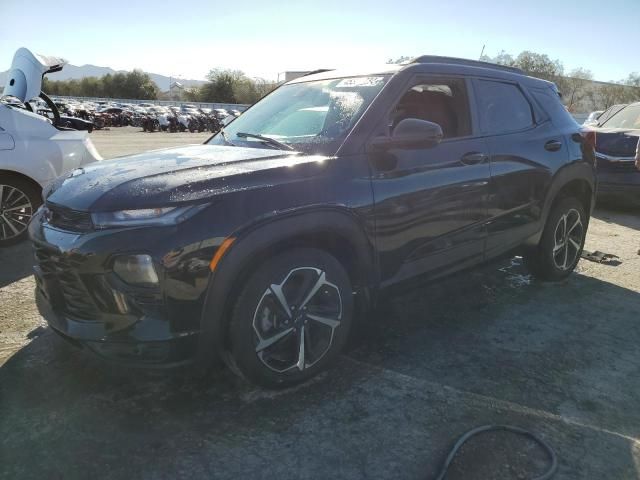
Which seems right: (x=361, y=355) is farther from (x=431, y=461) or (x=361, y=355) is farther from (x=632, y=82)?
(x=632, y=82)

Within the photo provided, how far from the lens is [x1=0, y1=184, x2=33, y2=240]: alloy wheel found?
5109mm

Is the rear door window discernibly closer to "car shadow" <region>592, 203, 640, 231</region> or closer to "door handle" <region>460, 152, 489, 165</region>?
"door handle" <region>460, 152, 489, 165</region>

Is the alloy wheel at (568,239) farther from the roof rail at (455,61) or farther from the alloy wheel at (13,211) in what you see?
the alloy wheel at (13,211)

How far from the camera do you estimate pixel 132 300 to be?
223 cm

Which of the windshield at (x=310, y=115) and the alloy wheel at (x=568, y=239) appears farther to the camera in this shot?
the alloy wheel at (x=568, y=239)

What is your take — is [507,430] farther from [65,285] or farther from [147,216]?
[65,285]

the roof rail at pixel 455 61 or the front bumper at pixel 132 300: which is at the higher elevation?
the roof rail at pixel 455 61

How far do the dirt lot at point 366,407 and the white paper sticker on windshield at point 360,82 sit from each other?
1314mm

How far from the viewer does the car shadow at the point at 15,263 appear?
4.48 metres

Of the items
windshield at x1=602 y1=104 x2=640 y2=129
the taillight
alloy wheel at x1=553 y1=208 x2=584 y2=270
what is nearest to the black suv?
alloy wheel at x1=553 y1=208 x2=584 y2=270

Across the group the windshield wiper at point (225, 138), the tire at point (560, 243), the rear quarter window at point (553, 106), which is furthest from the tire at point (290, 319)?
the rear quarter window at point (553, 106)

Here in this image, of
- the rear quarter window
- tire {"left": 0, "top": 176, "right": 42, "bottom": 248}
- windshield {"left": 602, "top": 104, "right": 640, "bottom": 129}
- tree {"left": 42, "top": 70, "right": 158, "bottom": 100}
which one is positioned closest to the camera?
the rear quarter window

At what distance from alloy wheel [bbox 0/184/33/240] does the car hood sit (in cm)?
271

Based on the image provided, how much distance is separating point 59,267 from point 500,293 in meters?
3.38
